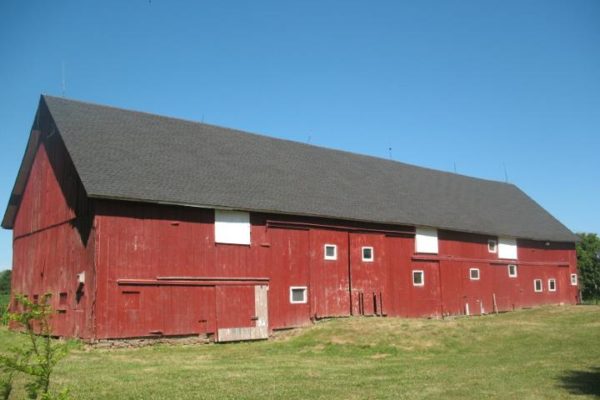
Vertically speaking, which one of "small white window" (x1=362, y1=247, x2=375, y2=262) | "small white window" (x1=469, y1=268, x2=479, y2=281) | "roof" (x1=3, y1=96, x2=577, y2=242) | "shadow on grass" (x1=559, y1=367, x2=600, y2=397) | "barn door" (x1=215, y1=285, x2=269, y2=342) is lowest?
"shadow on grass" (x1=559, y1=367, x2=600, y2=397)

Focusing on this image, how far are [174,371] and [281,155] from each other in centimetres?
1673

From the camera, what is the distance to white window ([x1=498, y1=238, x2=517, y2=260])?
Result: 36.5 metres

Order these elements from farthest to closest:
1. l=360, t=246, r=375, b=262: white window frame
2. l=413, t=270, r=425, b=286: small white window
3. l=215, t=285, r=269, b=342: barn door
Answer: l=413, t=270, r=425, b=286: small white window < l=360, t=246, r=375, b=262: white window frame < l=215, t=285, r=269, b=342: barn door

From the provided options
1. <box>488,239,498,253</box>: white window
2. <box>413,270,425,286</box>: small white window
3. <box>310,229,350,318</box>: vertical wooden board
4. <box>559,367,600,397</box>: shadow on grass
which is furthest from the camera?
<box>488,239,498,253</box>: white window

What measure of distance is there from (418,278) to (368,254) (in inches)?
152

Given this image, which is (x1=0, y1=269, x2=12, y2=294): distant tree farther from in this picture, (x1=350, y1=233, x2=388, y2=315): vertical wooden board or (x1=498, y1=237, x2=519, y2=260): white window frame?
(x1=498, y1=237, x2=519, y2=260): white window frame

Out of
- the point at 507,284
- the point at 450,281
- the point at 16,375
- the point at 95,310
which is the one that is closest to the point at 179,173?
the point at 95,310

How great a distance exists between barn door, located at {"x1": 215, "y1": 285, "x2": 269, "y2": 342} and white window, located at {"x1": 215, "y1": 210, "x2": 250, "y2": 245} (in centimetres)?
178

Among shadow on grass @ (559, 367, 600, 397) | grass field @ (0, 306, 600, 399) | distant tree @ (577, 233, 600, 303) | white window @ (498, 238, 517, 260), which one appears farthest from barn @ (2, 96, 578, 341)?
distant tree @ (577, 233, 600, 303)

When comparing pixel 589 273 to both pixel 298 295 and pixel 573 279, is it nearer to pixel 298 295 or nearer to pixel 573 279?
pixel 573 279

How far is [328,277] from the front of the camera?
2664cm

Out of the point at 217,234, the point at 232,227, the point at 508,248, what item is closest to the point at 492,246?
the point at 508,248

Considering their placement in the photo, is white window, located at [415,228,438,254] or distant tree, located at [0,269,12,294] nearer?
white window, located at [415,228,438,254]

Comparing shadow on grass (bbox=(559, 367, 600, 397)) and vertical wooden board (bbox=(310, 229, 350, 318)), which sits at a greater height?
vertical wooden board (bbox=(310, 229, 350, 318))
